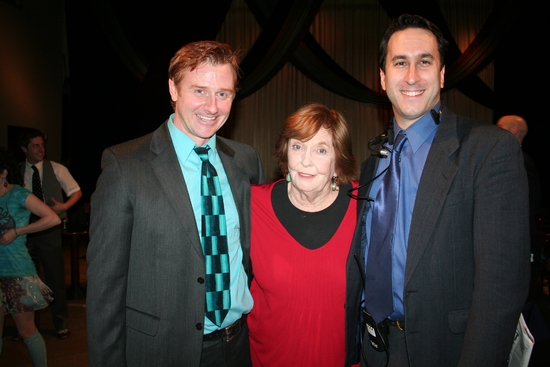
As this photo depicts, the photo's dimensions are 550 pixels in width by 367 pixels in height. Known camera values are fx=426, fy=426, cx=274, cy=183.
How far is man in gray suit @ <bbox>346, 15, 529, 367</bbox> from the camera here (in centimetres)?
129

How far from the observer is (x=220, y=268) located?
1.70 metres

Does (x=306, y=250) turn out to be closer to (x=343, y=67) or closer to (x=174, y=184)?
(x=174, y=184)

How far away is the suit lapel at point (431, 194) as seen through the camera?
1398mm

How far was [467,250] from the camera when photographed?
1.41 meters

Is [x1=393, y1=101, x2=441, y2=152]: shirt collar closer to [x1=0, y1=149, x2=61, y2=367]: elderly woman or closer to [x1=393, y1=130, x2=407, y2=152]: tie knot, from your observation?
[x1=393, y1=130, x2=407, y2=152]: tie knot

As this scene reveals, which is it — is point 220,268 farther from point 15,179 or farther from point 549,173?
point 549,173

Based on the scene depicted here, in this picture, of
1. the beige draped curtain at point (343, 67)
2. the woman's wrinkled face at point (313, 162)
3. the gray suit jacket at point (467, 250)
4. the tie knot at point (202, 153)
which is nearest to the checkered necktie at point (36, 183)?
the tie knot at point (202, 153)

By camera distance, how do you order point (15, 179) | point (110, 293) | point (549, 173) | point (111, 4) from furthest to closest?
point (549, 173) < point (111, 4) < point (15, 179) < point (110, 293)

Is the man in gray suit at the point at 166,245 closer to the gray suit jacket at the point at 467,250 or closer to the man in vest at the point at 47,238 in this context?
the gray suit jacket at the point at 467,250

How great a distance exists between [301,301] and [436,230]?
782 mm

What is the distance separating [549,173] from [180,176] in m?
7.21

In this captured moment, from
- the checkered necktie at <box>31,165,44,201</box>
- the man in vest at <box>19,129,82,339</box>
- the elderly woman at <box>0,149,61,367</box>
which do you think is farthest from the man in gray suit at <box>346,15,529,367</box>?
the checkered necktie at <box>31,165,44,201</box>

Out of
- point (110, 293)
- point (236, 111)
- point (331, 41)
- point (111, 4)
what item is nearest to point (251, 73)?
point (111, 4)

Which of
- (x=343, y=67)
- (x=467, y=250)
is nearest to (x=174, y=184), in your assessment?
(x=467, y=250)
